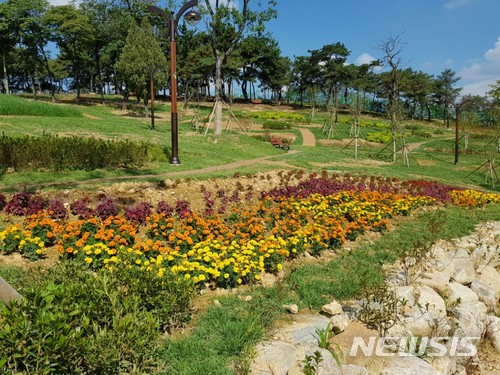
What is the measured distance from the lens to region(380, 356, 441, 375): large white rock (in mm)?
3471

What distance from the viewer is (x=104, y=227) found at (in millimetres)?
5879

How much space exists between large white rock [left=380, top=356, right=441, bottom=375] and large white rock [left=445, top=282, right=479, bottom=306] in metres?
1.91

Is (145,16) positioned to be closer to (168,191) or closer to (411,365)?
(168,191)

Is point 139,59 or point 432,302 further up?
point 139,59

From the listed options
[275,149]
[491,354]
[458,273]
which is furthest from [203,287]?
[275,149]

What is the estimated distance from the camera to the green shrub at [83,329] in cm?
249

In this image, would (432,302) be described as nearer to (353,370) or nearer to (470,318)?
(470,318)

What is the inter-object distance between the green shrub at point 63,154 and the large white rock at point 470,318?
921 cm

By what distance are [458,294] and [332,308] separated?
240cm

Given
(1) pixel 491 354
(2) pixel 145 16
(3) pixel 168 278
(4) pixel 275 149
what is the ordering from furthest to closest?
1. (2) pixel 145 16
2. (4) pixel 275 149
3. (1) pixel 491 354
4. (3) pixel 168 278

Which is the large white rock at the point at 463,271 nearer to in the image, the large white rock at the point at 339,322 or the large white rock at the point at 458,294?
the large white rock at the point at 458,294

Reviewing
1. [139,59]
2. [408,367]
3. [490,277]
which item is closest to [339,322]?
[408,367]

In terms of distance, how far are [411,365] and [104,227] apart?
471 centimetres

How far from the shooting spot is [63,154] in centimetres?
969
